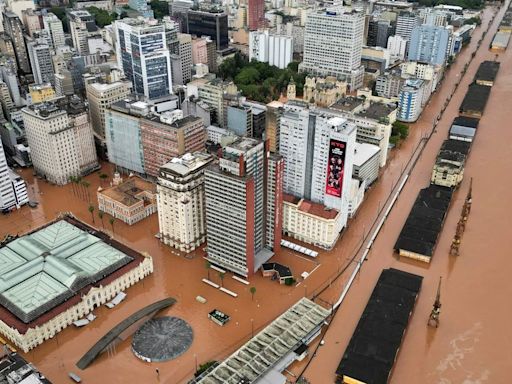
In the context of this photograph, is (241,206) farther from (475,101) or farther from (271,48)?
(271,48)

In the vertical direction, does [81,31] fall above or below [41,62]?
above

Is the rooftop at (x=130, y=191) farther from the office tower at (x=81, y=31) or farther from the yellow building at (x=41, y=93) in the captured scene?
the office tower at (x=81, y=31)

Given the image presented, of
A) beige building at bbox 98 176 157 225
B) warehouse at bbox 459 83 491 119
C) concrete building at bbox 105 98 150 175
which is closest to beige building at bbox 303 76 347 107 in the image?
warehouse at bbox 459 83 491 119

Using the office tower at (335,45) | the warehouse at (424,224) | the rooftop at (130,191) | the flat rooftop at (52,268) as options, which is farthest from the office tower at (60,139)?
the office tower at (335,45)

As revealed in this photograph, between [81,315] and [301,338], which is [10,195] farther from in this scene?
[301,338]

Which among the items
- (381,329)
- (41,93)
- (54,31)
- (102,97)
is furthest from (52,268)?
(54,31)
